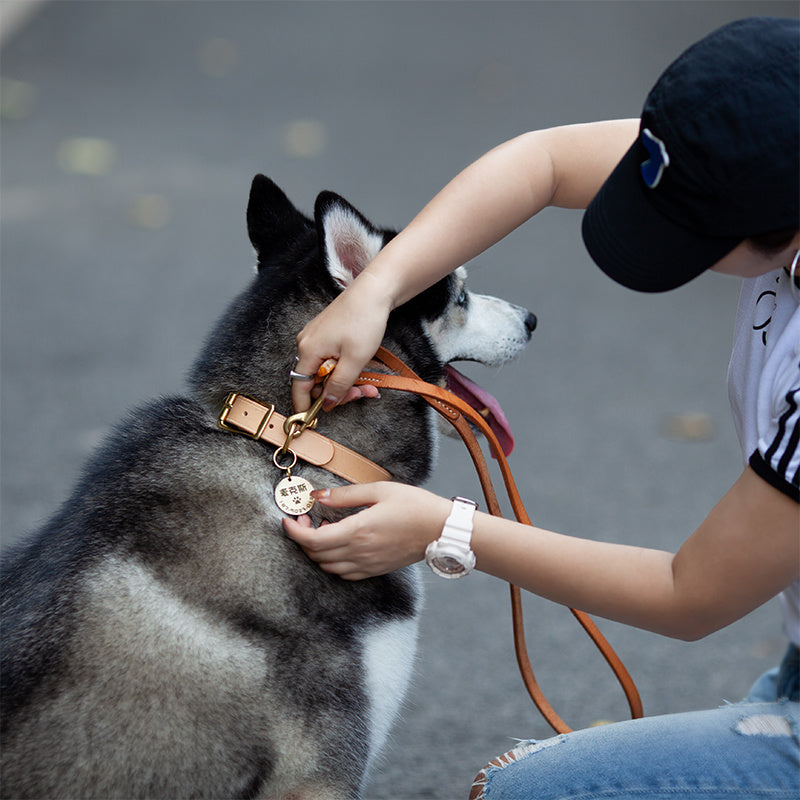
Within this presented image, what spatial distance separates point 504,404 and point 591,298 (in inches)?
45.6

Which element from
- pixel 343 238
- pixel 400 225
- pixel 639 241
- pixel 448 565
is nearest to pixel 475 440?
pixel 448 565

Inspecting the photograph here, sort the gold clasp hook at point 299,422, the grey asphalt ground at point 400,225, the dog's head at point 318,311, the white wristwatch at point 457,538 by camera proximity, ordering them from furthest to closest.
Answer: the grey asphalt ground at point 400,225
the dog's head at point 318,311
the gold clasp hook at point 299,422
the white wristwatch at point 457,538

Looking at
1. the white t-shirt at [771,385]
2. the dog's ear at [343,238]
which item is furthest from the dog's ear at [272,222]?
the white t-shirt at [771,385]

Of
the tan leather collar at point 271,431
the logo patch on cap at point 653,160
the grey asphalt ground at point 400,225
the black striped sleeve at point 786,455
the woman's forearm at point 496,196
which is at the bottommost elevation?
the grey asphalt ground at point 400,225

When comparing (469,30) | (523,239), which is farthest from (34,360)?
(469,30)

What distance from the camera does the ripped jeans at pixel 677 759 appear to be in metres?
1.70

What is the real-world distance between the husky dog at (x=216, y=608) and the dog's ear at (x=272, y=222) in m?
0.04

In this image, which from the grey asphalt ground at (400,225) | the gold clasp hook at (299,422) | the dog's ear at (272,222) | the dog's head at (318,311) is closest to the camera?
the gold clasp hook at (299,422)

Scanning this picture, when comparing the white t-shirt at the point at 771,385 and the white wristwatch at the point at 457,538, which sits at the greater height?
the white t-shirt at the point at 771,385

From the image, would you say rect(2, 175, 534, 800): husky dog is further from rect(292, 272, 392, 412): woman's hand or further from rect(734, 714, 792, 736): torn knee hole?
rect(734, 714, 792, 736): torn knee hole

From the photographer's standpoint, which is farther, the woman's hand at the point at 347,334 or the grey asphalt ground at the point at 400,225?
the grey asphalt ground at the point at 400,225

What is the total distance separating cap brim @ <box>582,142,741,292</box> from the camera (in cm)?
151

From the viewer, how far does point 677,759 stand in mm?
1747

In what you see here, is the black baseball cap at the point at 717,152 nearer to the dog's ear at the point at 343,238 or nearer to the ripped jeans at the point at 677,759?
the dog's ear at the point at 343,238
